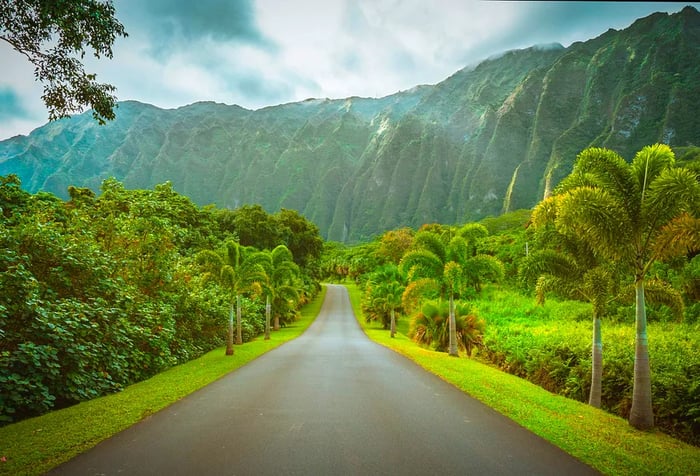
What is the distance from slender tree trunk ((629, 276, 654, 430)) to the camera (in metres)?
8.61

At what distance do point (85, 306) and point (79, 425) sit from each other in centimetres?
470

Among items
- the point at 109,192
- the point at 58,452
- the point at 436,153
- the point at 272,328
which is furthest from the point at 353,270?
the point at 436,153

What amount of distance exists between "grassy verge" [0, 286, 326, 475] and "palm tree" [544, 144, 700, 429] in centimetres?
1024

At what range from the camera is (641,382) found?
8883 mm

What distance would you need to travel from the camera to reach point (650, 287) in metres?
10.2

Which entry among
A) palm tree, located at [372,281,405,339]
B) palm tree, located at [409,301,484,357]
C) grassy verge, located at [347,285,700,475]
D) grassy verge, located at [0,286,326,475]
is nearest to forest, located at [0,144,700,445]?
palm tree, located at [409,301,484,357]

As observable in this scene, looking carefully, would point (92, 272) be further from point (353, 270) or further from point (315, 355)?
point (353, 270)

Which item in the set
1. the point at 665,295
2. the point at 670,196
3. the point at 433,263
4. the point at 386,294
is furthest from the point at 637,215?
the point at 386,294

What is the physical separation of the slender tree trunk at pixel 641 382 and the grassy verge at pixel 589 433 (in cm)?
25

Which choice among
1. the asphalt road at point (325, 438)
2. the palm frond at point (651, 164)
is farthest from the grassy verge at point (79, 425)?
the palm frond at point (651, 164)

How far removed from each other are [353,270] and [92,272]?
7794 cm

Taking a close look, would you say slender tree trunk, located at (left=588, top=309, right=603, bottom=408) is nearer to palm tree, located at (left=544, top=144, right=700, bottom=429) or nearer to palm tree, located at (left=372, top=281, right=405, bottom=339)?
palm tree, located at (left=544, top=144, right=700, bottom=429)

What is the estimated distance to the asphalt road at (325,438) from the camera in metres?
5.59

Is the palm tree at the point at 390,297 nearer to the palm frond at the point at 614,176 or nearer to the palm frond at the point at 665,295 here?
the palm frond at the point at 665,295
